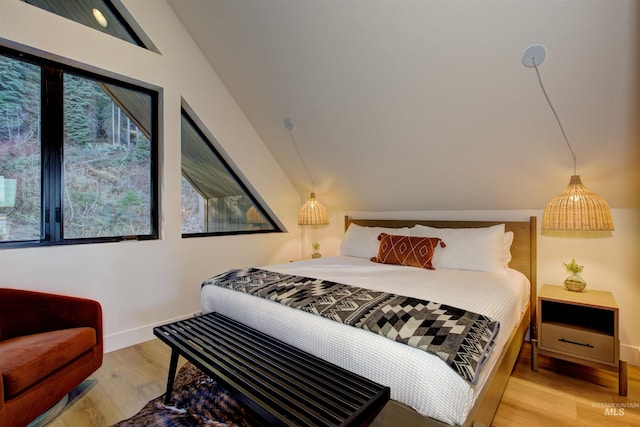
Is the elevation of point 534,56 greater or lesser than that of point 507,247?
greater

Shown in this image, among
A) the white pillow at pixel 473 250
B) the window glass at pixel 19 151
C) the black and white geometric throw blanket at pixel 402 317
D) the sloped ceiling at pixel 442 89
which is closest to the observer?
the black and white geometric throw blanket at pixel 402 317

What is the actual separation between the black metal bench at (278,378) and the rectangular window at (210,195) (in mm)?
1648

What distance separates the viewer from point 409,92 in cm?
240

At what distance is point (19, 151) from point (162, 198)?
0.99 meters

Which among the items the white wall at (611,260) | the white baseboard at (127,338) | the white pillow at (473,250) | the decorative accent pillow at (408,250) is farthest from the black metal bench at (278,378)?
the white wall at (611,260)

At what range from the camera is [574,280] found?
2395 mm

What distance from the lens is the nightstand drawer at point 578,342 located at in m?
2.02

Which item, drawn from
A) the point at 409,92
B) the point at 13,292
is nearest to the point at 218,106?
the point at 409,92

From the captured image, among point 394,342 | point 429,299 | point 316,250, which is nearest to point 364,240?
point 316,250

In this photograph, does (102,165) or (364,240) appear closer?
(102,165)

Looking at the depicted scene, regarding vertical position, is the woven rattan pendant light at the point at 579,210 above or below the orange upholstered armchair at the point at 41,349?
above

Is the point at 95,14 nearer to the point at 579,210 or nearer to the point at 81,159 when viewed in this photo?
the point at 81,159

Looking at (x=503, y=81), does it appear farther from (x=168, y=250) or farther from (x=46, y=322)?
(x=46, y=322)

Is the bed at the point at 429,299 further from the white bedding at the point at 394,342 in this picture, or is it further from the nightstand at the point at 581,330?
the nightstand at the point at 581,330
